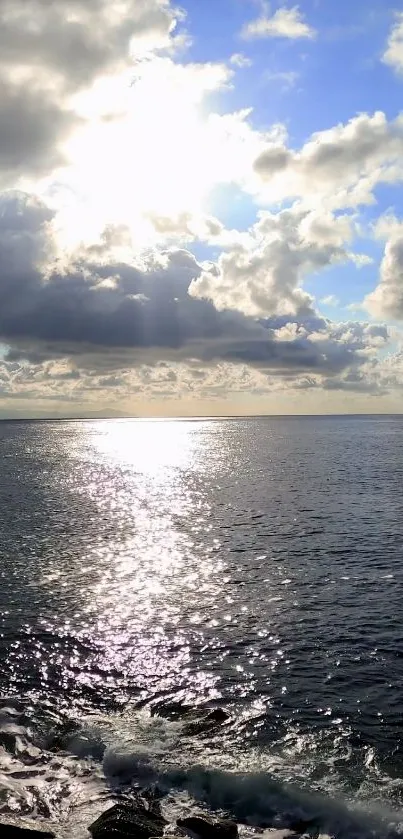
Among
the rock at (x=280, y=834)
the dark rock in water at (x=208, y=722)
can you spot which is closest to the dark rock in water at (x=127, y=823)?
the rock at (x=280, y=834)

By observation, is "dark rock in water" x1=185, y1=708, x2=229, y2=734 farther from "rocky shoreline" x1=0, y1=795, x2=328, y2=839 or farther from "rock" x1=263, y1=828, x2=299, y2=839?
"rock" x1=263, y1=828, x2=299, y2=839

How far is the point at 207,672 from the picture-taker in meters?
27.3

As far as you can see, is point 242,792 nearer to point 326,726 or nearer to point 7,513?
point 326,726

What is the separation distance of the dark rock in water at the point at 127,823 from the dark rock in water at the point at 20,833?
1265mm

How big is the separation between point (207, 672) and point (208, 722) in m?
4.44

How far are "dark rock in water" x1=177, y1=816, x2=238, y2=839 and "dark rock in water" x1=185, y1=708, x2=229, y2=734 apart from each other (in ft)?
18.2

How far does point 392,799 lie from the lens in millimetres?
17969

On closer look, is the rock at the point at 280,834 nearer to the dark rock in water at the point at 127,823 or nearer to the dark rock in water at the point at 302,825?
the dark rock in water at the point at 302,825

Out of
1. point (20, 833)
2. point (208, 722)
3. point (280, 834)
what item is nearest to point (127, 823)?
point (20, 833)

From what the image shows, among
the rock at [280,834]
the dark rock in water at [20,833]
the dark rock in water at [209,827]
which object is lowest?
the rock at [280,834]

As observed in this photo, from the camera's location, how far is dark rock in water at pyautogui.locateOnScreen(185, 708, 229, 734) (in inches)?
879

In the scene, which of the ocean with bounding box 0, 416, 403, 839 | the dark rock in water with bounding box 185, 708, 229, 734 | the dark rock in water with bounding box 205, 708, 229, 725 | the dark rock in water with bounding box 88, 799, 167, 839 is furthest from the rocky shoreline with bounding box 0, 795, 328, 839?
the dark rock in water with bounding box 205, 708, 229, 725

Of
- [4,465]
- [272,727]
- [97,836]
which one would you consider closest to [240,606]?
[272,727]

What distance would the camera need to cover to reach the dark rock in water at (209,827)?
16.2m
